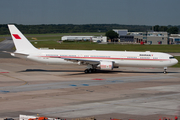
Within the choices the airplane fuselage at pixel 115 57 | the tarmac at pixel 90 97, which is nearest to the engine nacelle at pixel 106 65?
the airplane fuselage at pixel 115 57

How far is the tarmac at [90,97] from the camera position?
20.5 metres

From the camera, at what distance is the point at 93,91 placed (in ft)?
95.9

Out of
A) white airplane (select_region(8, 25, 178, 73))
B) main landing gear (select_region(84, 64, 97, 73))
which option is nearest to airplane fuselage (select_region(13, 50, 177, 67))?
white airplane (select_region(8, 25, 178, 73))

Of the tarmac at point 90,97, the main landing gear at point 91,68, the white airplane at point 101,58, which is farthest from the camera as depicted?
the main landing gear at point 91,68

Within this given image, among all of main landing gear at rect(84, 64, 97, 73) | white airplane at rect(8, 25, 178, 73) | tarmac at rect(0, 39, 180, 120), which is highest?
white airplane at rect(8, 25, 178, 73)

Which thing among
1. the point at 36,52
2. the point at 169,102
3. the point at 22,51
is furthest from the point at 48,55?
the point at 169,102

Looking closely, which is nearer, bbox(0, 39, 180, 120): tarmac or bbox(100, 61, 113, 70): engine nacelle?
bbox(0, 39, 180, 120): tarmac

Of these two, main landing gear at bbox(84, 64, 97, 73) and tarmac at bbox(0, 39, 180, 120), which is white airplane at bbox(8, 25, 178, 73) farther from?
tarmac at bbox(0, 39, 180, 120)

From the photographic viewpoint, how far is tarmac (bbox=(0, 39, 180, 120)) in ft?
67.2

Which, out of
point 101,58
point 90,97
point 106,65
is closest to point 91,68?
point 101,58

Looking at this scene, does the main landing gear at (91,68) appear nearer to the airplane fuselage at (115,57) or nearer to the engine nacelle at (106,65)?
the airplane fuselage at (115,57)

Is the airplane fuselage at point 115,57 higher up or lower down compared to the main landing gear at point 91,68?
higher up

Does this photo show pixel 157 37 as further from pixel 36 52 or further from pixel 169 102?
pixel 169 102

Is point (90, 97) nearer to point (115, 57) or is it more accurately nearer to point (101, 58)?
point (101, 58)
